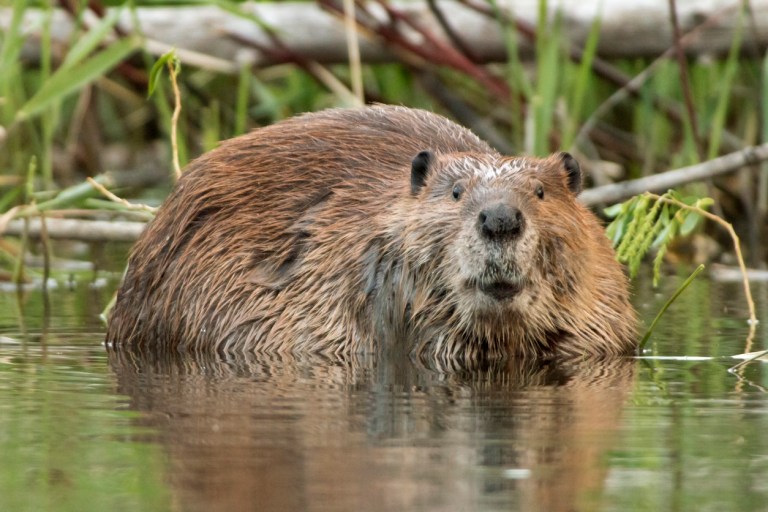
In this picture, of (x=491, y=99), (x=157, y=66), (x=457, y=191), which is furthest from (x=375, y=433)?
(x=491, y=99)

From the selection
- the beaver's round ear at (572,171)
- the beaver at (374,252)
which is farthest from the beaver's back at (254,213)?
the beaver's round ear at (572,171)

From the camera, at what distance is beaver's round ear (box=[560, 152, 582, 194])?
382 centimetres

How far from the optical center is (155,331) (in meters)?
4.14

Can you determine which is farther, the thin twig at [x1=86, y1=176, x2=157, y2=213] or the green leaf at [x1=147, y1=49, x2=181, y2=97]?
the thin twig at [x1=86, y1=176, x2=157, y2=213]

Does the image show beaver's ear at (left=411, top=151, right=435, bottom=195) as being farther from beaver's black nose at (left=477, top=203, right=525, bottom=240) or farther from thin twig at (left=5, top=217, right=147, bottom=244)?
thin twig at (left=5, top=217, right=147, bottom=244)

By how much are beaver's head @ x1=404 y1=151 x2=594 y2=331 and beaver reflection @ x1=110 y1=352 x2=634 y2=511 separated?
0.18 m

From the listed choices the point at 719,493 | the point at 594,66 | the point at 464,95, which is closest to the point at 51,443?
the point at 719,493

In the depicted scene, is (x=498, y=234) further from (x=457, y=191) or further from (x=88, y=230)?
(x=88, y=230)

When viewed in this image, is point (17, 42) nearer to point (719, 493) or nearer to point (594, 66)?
point (594, 66)

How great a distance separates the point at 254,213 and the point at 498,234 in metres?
0.93

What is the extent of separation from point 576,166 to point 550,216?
291 millimetres

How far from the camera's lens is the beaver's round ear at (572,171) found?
3.82m

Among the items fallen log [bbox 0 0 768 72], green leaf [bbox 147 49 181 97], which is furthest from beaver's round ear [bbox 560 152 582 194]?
fallen log [bbox 0 0 768 72]

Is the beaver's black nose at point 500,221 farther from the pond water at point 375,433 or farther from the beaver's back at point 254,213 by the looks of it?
the beaver's back at point 254,213
